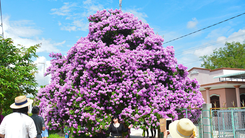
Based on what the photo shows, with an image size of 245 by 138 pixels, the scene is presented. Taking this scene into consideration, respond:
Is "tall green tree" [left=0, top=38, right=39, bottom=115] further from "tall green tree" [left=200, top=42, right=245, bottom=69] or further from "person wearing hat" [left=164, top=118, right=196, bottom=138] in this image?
"tall green tree" [left=200, top=42, right=245, bottom=69]

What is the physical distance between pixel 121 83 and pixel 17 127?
5.19m

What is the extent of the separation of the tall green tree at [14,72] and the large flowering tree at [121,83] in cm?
422

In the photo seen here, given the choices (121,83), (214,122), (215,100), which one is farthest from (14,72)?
(215,100)

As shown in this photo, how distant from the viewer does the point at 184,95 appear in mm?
10102

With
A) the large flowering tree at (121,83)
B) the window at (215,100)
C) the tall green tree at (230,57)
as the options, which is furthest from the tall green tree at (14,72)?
the tall green tree at (230,57)

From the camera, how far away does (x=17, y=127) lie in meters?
4.17

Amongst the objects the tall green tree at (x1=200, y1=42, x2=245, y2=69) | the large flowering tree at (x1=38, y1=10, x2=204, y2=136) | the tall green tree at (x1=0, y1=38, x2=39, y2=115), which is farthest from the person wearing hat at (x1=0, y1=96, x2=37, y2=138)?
the tall green tree at (x1=200, y1=42, x2=245, y2=69)

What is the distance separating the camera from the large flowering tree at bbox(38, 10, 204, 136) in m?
8.85

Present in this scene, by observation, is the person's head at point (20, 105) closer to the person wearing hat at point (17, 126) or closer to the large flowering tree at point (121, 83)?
the person wearing hat at point (17, 126)

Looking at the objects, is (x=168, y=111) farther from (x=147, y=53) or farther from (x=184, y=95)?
(x=147, y=53)

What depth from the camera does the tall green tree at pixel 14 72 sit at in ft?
45.9

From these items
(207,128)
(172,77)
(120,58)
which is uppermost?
(120,58)

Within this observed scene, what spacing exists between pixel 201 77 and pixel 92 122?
62.4 feet

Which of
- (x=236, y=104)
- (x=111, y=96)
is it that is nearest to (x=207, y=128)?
(x=111, y=96)
